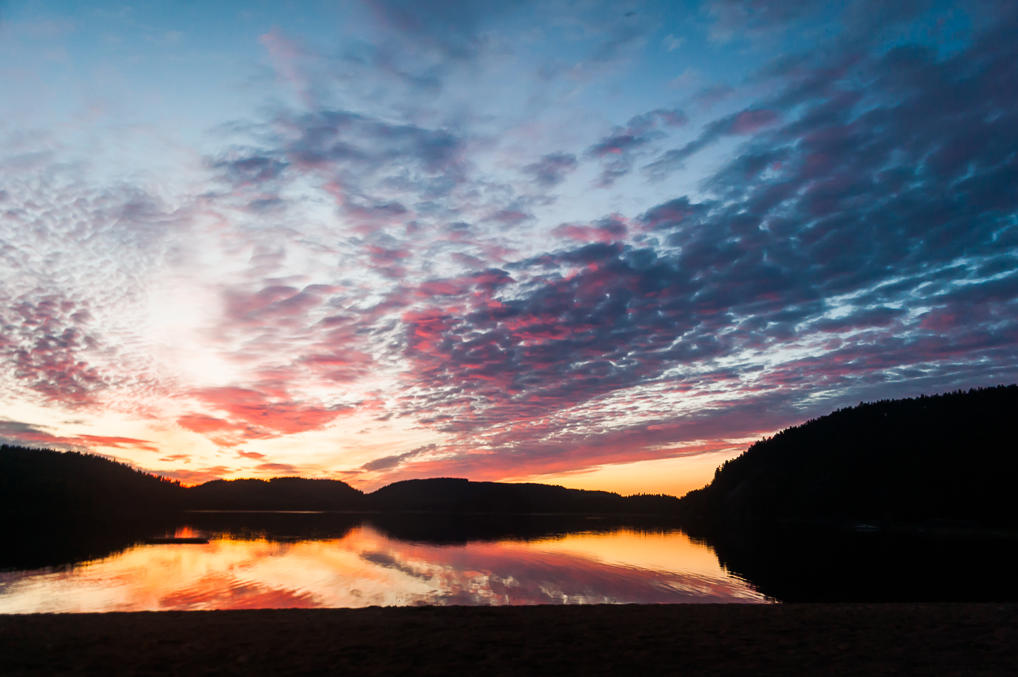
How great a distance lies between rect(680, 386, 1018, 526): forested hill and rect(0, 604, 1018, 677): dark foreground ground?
414 ft

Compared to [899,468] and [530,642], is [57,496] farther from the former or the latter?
[899,468]

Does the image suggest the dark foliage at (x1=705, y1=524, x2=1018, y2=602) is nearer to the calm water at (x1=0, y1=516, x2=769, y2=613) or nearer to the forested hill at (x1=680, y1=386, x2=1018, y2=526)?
the calm water at (x1=0, y1=516, x2=769, y2=613)

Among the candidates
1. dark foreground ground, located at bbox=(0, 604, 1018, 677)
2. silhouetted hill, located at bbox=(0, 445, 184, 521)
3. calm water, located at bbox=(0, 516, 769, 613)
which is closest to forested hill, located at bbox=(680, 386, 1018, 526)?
calm water, located at bbox=(0, 516, 769, 613)

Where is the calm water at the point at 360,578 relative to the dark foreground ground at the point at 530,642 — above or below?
below

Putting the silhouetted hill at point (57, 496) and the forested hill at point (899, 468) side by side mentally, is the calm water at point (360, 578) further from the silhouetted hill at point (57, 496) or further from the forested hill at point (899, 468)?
the silhouetted hill at point (57, 496)

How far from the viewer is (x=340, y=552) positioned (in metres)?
70.4

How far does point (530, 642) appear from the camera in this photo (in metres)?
17.9

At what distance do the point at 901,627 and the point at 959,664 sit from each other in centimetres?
552

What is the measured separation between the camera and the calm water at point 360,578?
3566 cm

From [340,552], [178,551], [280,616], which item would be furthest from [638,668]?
[178,551]

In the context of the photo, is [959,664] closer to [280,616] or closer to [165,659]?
[165,659]

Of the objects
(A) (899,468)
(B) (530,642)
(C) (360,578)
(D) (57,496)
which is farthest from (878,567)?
(D) (57,496)

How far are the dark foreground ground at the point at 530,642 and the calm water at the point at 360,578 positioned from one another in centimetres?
1267

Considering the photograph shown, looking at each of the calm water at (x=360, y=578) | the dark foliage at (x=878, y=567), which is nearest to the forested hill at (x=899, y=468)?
the dark foliage at (x=878, y=567)
